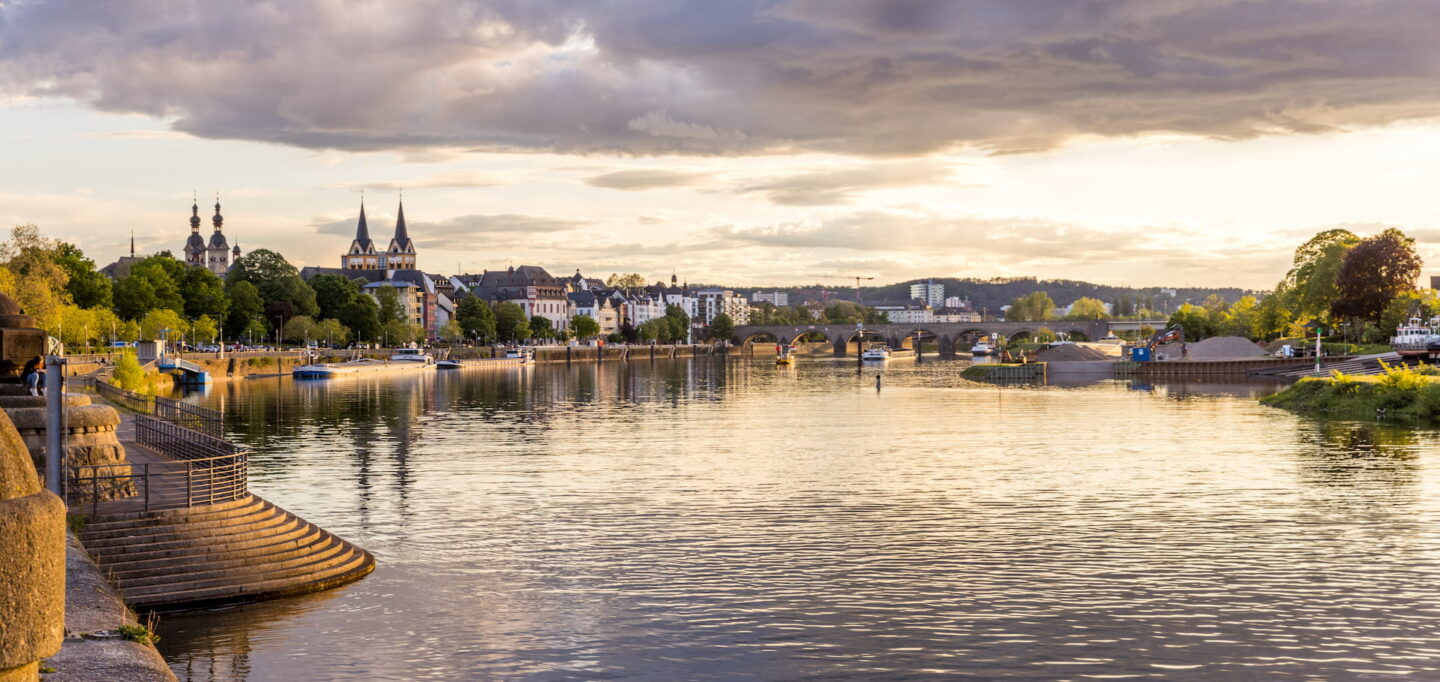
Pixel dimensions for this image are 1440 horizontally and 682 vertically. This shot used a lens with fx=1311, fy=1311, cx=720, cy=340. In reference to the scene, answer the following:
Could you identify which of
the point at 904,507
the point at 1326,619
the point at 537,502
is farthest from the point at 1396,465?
the point at 537,502

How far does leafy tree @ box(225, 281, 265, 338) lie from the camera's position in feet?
570

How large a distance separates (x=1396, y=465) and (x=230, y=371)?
12549cm

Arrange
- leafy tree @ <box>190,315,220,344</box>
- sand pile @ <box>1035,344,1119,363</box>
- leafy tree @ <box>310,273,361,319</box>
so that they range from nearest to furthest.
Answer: leafy tree @ <box>190,315,220,344</box> < sand pile @ <box>1035,344,1119,363</box> < leafy tree @ <box>310,273,361,319</box>

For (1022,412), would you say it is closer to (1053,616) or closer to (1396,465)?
(1396,465)

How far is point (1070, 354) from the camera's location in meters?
162

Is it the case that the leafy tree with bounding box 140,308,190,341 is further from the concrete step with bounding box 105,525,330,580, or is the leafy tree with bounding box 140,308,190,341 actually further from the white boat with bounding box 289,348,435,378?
the concrete step with bounding box 105,525,330,580

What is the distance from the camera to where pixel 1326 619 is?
85.4 feet

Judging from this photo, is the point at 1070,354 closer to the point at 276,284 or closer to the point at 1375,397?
the point at 1375,397

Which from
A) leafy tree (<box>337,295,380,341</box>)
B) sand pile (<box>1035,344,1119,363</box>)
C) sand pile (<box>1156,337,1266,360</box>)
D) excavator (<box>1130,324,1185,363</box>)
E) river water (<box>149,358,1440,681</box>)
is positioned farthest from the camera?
leafy tree (<box>337,295,380,341</box>)

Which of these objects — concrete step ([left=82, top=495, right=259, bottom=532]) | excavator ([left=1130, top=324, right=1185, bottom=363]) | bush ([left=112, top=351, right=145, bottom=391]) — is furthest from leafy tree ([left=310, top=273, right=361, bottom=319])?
concrete step ([left=82, top=495, right=259, bottom=532])

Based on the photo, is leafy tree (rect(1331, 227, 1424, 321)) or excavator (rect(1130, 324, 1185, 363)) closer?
leafy tree (rect(1331, 227, 1424, 321))

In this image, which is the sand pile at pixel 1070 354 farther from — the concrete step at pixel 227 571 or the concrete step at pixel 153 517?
the concrete step at pixel 153 517

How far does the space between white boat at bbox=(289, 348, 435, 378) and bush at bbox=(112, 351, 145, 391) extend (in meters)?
56.3

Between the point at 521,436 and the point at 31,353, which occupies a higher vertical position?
the point at 31,353
